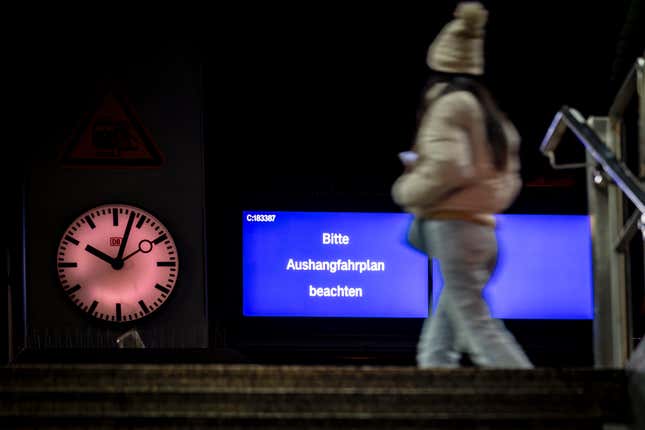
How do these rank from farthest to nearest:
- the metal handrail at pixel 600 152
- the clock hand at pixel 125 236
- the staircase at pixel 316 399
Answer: the clock hand at pixel 125 236
the metal handrail at pixel 600 152
the staircase at pixel 316 399

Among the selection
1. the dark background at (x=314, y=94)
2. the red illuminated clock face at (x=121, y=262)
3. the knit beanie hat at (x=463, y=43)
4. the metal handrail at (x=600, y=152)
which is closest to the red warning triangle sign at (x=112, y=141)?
the dark background at (x=314, y=94)

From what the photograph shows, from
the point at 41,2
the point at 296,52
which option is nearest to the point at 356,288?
the point at 296,52

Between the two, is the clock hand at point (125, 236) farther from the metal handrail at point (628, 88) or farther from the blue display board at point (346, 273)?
the metal handrail at point (628, 88)

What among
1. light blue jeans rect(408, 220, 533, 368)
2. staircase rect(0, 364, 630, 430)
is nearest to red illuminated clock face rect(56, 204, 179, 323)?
light blue jeans rect(408, 220, 533, 368)

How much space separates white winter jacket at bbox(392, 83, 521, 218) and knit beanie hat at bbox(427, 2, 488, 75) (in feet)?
0.33

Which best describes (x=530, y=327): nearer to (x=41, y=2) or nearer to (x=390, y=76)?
(x=390, y=76)

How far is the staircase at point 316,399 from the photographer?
272cm

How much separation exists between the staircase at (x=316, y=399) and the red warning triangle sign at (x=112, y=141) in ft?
12.9

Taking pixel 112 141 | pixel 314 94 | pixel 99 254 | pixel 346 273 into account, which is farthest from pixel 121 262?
pixel 314 94

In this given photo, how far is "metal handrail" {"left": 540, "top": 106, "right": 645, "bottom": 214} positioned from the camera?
3.39 meters

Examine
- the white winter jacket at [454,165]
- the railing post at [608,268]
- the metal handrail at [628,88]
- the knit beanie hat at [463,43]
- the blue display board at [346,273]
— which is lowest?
the blue display board at [346,273]

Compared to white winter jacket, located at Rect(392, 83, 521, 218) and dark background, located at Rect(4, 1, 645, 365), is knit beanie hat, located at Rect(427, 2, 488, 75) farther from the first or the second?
dark background, located at Rect(4, 1, 645, 365)

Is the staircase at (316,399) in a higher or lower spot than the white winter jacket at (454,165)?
lower

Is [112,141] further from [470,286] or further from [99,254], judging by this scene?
[470,286]
